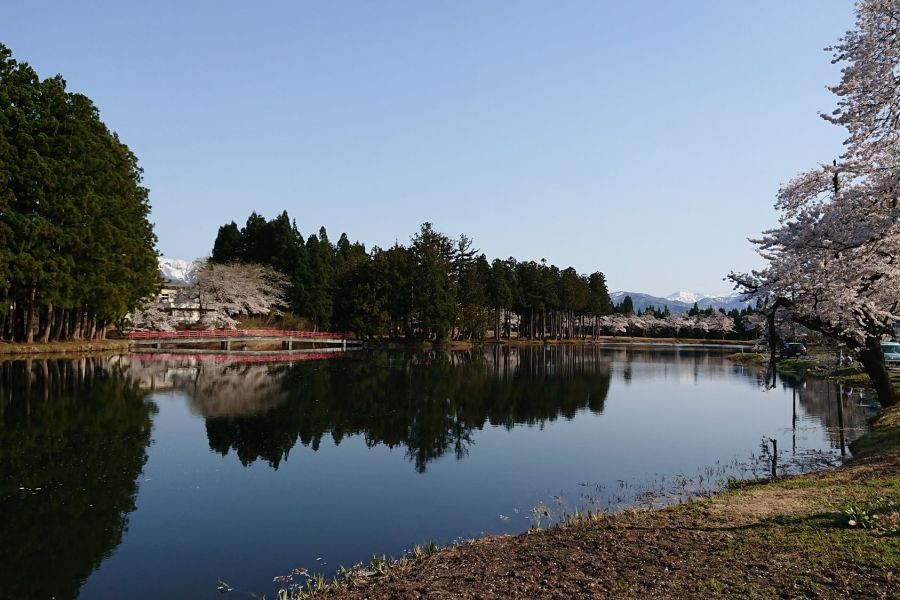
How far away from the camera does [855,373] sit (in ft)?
117

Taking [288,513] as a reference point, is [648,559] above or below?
above

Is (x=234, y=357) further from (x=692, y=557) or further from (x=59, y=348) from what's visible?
(x=692, y=557)

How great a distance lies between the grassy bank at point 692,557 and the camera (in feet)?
20.5

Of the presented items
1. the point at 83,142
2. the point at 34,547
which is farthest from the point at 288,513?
the point at 83,142

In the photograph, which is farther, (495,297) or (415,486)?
(495,297)

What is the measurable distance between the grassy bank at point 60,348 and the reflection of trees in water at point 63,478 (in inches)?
558

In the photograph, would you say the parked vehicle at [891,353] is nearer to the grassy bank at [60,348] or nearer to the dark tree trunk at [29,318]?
the dark tree trunk at [29,318]

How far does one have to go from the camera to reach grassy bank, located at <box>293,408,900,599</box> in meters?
6.26

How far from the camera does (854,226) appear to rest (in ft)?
41.2

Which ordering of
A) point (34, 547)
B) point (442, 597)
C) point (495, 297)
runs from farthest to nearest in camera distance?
1. point (495, 297)
2. point (34, 547)
3. point (442, 597)

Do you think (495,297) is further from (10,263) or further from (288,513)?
(288,513)

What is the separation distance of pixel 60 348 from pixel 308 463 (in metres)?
34.4

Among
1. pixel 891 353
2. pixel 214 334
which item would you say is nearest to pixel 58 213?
pixel 214 334

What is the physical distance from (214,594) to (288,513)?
11.5 ft
